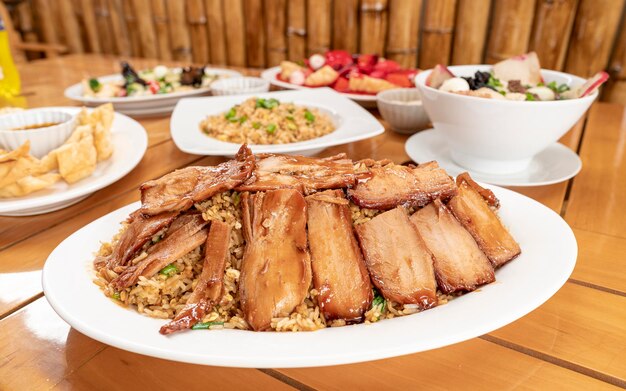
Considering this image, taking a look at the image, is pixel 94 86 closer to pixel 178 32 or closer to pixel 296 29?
pixel 296 29

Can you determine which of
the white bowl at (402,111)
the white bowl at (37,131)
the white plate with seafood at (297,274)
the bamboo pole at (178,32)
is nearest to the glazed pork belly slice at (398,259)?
the white plate with seafood at (297,274)

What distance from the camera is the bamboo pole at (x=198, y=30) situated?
527cm

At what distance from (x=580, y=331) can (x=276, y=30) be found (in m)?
4.60

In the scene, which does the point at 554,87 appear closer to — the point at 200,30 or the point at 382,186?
the point at 382,186

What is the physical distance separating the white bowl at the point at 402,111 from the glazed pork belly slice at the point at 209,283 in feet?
4.45

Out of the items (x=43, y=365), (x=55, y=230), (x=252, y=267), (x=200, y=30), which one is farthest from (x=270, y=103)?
(x=200, y=30)

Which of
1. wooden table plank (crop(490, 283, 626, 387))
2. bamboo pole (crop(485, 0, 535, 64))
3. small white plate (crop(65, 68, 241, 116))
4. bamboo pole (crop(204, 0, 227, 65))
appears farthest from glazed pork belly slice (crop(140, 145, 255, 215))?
bamboo pole (crop(204, 0, 227, 65))

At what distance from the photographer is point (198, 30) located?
5406mm

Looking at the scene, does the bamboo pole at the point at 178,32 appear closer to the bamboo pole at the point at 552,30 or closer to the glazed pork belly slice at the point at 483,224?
the bamboo pole at the point at 552,30

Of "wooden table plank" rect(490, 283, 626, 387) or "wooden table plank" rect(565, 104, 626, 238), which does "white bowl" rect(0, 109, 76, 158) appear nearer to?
"wooden table plank" rect(490, 283, 626, 387)

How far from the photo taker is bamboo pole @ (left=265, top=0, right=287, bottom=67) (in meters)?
4.84

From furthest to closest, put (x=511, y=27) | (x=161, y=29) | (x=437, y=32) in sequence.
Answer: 1. (x=161, y=29)
2. (x=437, y=32)
3. (x=511, y=27)

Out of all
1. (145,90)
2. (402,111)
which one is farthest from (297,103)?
(145,90)

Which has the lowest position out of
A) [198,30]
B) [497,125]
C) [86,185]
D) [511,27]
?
[86,185]
